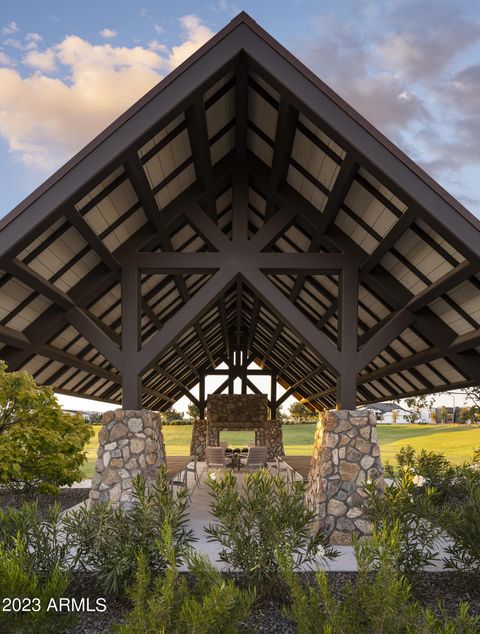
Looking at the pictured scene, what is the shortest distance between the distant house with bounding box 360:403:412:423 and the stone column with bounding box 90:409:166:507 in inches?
1906

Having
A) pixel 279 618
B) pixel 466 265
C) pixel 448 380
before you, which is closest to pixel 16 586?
pixel 279 618

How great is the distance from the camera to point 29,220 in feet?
18.9

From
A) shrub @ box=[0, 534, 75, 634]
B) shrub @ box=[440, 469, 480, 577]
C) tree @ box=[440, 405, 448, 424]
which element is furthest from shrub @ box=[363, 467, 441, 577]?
tree @ box=[440, 405, 448, 424]

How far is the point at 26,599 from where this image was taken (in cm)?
398

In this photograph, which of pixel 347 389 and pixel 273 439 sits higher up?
pixel 347 389

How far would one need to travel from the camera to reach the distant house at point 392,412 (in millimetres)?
54369

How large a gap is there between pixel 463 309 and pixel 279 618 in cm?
432

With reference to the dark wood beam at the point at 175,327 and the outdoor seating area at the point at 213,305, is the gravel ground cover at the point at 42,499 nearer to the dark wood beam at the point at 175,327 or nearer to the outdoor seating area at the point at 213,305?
the outdoor seating area at the point at 213,305

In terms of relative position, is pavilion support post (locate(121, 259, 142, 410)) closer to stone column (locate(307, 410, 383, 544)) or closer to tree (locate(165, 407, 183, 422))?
stone column (locate(307, 410, 383, 544))

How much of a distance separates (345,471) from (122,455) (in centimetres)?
288

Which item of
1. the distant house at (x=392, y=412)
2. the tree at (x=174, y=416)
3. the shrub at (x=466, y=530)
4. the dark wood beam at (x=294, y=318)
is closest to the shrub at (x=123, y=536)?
the shrub at (x=466, y=530)

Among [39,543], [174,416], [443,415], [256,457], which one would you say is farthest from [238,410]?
[443,415]

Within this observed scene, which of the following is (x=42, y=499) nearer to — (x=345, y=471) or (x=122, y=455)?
(x=122, y=455)

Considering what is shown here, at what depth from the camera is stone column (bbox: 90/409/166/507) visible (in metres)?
7.11
